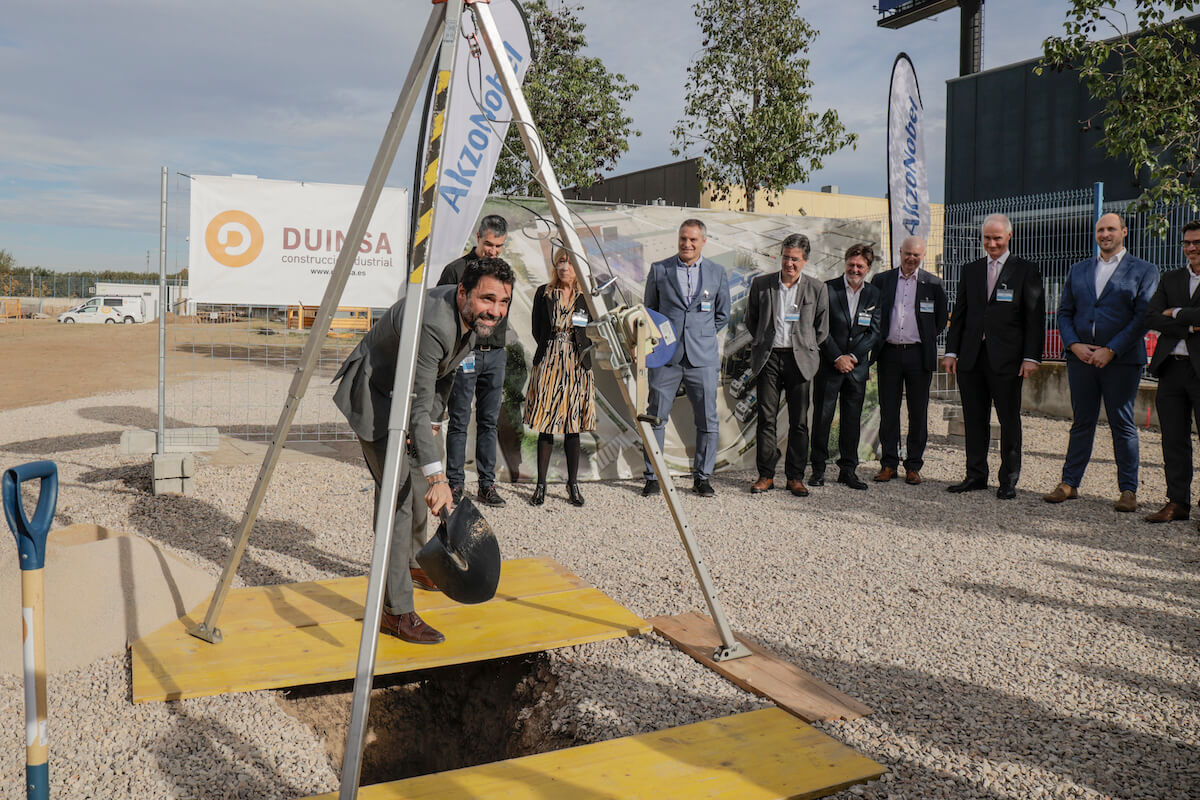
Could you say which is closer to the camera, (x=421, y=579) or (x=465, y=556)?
(x=465, y=556)

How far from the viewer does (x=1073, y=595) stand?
14.9 feet

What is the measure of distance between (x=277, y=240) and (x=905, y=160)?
5.79 m

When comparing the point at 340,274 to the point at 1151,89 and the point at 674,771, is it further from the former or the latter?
the point at 1151,89

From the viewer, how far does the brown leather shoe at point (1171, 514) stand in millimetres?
5953

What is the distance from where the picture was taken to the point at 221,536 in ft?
17.3

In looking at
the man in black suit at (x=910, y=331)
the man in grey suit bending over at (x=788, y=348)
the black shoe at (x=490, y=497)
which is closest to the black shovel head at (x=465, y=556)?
the black shoe at (x=490, y=497)

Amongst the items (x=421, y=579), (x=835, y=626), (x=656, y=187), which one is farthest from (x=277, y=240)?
(x=656, y=187)

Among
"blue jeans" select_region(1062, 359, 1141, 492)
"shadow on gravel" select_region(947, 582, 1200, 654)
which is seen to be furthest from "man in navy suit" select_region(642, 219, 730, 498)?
"blue jeans" select_region(1062, 359, 1141, 492)

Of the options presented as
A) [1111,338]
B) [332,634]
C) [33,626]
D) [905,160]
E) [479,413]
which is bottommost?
[332,634]

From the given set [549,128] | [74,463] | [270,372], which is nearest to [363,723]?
[74,463]

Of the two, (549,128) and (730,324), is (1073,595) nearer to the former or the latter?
(730,324)

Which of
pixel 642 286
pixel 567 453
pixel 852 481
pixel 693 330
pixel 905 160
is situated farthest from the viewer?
pixel 905 160

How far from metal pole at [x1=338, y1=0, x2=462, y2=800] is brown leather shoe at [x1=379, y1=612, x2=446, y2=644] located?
1.19 m

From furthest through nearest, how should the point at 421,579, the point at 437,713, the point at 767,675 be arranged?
the point at 421,579
the point at 437,713
the point at 767,675
